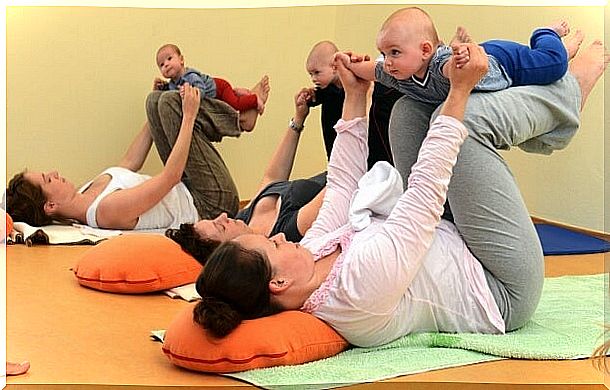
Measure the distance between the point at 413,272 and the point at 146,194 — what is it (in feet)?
3.52

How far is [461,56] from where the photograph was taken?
1421 millimetres

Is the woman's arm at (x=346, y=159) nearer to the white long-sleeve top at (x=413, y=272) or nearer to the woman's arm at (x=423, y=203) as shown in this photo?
the white long-sleeve top at (x=413, y=272)

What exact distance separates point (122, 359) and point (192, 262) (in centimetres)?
45

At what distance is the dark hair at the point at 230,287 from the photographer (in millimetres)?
1373

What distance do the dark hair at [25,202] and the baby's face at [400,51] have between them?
1.17 m

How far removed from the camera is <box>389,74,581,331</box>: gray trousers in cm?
150

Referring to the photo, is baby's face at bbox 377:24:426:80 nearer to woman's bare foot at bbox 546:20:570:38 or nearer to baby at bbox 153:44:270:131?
woman's bare foot at bbox 546:20:570:38

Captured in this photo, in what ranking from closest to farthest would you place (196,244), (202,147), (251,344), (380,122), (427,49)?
1. (251,344)
2. (427,49)
3. (380,122)
4. (196,244)
5. (202,147)

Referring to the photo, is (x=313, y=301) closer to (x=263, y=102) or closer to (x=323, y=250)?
(x=323, y=250)

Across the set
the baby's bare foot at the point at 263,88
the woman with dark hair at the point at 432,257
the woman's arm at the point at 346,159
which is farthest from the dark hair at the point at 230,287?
the baby's bare foot at the point at 263,88

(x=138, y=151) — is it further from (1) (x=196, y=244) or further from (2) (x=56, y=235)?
(1) (x=196, y=244)

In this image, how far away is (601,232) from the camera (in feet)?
8.05

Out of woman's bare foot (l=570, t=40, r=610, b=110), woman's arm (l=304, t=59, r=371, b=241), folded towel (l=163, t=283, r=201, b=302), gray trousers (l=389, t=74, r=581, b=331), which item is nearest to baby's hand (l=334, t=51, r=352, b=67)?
woman's arm (l=304, t=59, r=371, b=241)

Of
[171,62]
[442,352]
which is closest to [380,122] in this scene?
[442,352]
